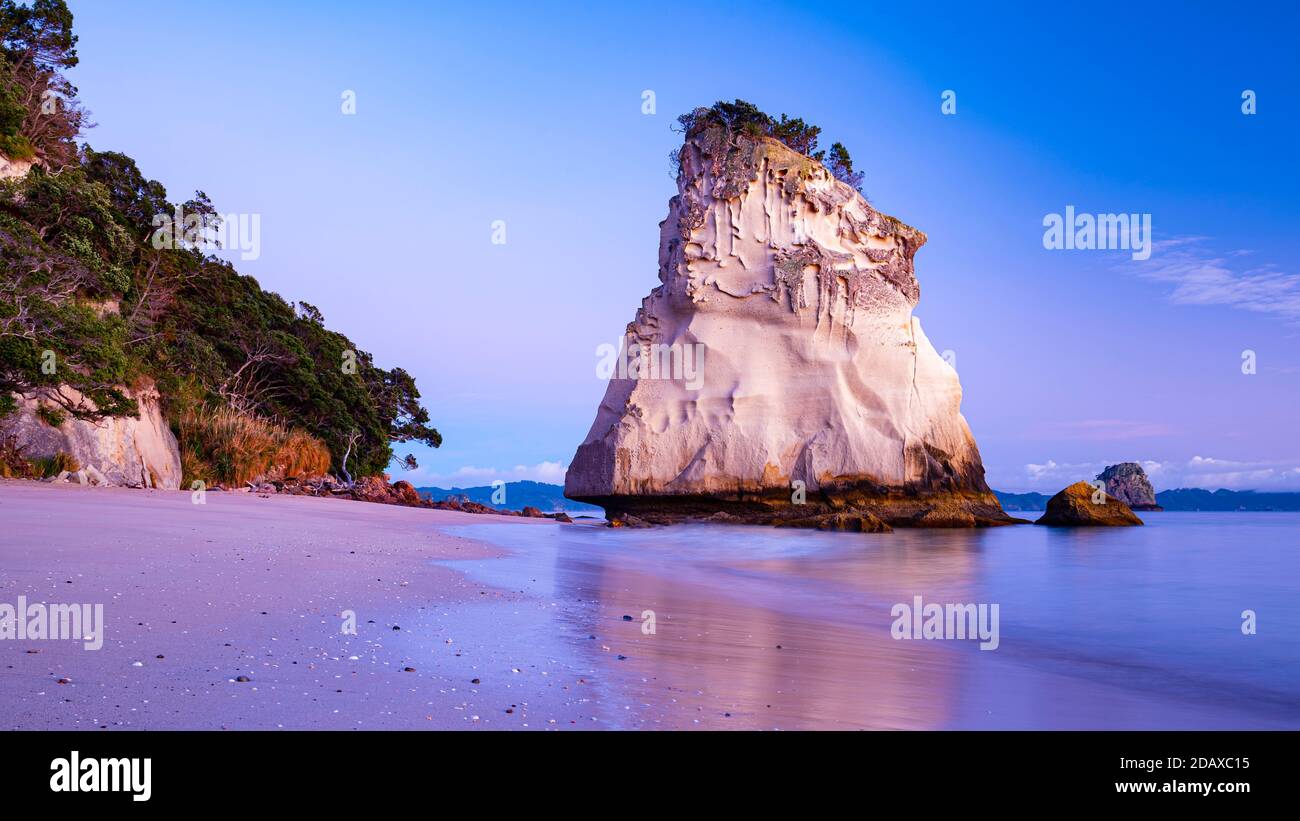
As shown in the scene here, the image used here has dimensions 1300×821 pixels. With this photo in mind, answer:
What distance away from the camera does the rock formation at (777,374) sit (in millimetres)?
18672

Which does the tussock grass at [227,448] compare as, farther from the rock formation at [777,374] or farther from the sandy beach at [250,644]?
the sandy beach at [250,644]

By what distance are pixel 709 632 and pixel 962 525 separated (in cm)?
1572

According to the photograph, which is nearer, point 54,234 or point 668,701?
point 668,701

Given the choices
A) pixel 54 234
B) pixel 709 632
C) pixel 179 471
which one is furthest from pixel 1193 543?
pixel 54 234

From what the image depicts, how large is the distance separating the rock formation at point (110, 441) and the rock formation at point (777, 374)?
922 centimetres

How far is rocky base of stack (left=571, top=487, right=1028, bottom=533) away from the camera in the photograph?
59.8ft

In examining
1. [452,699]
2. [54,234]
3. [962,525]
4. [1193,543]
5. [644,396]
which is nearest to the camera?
[452,699]

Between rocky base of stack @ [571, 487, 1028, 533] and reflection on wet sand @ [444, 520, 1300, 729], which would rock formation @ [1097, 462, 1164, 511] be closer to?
rocky base of stack @ [571, 487, 1028, 533]

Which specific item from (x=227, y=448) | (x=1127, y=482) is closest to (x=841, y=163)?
(x=227, y=448)

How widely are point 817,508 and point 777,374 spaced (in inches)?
139

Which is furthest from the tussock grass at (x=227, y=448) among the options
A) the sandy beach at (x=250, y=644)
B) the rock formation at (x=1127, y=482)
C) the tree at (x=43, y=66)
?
the rock formation at (x=1127, y=482)

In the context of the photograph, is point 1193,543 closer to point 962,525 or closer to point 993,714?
point 962,525
